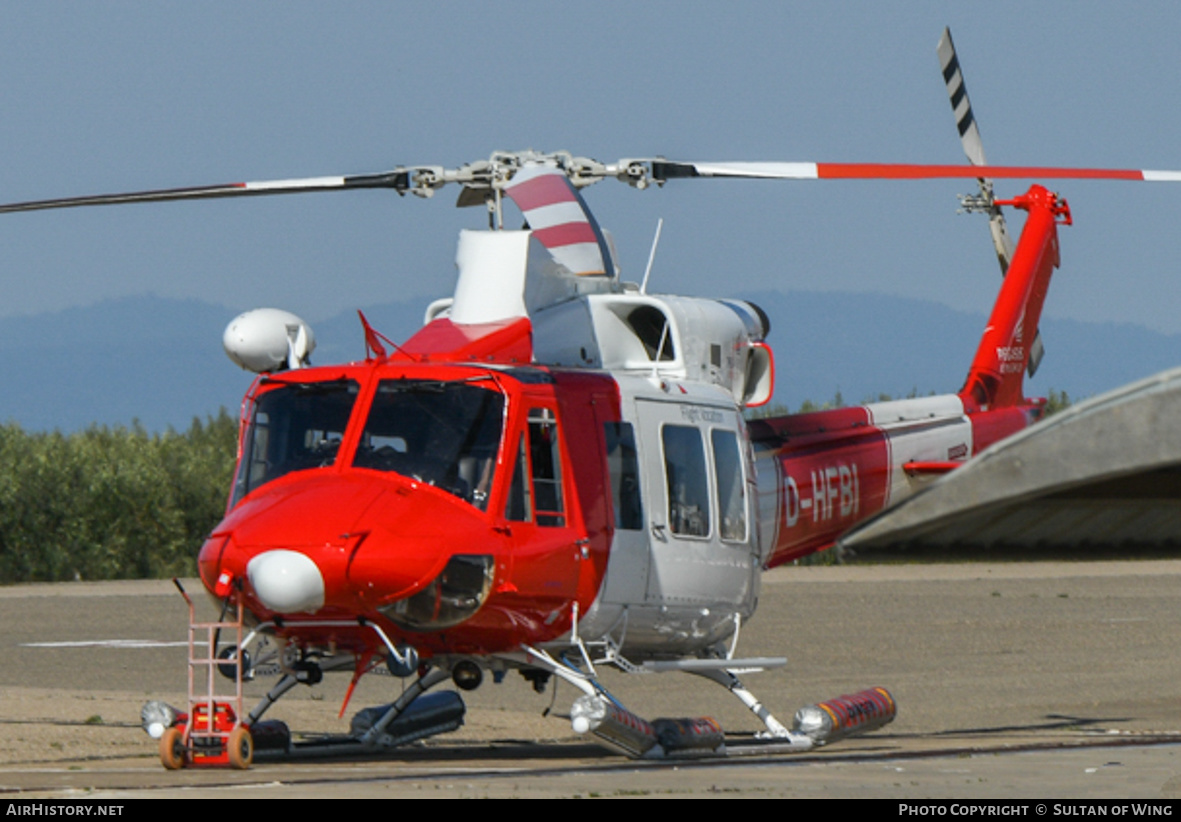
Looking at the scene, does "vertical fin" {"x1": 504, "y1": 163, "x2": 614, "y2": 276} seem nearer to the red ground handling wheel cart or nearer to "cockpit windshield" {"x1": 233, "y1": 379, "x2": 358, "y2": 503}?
"cockpit windshield" {"x1": 233, "y1": 379, "x2": 358, "y2": 503}

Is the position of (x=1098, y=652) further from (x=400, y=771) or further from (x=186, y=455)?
(x=186, y=455)

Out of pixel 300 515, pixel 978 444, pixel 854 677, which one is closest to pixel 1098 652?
pixel 854 677

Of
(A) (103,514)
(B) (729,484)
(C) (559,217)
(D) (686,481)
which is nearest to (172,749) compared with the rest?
(D) (686,481)

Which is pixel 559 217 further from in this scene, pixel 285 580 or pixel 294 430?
pixel 285 580

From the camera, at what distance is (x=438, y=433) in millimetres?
10609

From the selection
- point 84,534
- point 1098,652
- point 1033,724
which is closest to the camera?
point 1033,724

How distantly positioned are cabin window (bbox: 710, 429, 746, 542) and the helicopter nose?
3764mm

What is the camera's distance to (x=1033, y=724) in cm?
1522

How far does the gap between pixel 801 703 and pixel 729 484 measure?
539cm

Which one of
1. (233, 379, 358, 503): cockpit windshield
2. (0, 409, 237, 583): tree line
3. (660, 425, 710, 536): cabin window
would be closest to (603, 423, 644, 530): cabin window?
(660, 425, 710, 536): cabin window

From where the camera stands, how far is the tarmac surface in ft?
29.9

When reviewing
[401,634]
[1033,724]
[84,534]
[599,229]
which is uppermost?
[599,229]

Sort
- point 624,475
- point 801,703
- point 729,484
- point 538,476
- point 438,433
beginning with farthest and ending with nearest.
Answer: point 801,703, point 729,484, point 624,475, point 538,476, point 438,433

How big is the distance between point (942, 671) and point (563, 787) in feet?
41.9
